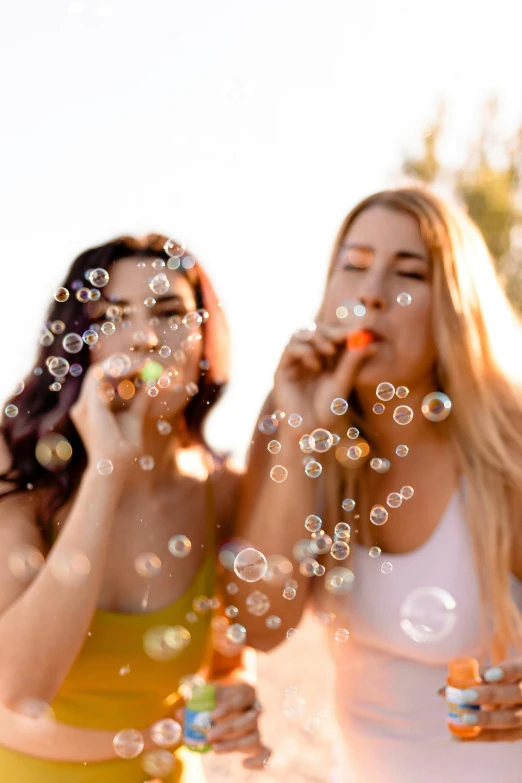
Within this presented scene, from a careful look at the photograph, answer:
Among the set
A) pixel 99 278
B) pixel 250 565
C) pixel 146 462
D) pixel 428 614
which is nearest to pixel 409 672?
pixel 428 614

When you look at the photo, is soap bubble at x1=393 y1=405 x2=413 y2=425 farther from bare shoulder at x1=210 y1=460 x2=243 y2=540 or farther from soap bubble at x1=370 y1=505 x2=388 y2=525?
bare shoulder at x1=210 y1=460 x2=243 y2=540

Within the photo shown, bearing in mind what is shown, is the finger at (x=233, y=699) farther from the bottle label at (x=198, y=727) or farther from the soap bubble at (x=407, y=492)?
the soap bubble at (x=407, y=492)

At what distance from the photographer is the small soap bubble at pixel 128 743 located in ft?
3.91

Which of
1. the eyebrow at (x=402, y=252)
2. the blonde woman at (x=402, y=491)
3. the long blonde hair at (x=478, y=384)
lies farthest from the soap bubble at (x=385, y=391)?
the eyebrow at (x=402, y=252)

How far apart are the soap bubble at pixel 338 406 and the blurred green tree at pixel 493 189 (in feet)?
15.8

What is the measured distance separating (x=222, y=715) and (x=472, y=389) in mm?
704

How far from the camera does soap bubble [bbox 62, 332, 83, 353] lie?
1336 mm

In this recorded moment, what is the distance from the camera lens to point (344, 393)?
1311 mm

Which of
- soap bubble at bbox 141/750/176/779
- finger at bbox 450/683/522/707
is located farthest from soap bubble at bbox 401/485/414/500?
soap bubble at bbox 141/750/176/779

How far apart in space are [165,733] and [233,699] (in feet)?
0.46

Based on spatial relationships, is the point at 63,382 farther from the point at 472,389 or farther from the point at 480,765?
the point at 480,765

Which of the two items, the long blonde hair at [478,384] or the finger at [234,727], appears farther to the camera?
the long blonde hair at [478,384]

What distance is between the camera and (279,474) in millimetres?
1319

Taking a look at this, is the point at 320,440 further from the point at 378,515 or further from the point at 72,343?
the point at 72,343
